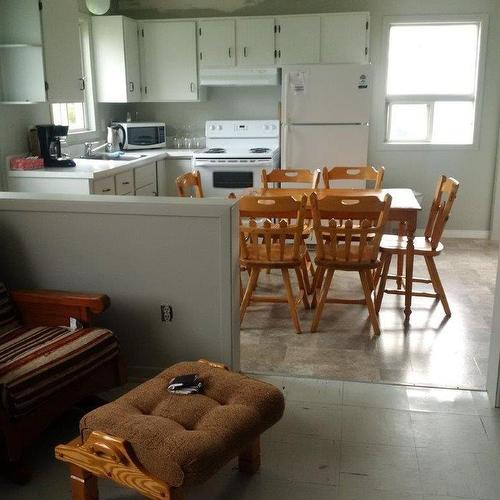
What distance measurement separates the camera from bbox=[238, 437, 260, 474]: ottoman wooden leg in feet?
6.90

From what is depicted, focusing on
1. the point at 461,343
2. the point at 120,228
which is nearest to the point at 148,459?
the point at 120,228

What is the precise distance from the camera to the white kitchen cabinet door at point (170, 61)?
5.73 metres

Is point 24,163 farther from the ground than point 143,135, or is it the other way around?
point 143,135

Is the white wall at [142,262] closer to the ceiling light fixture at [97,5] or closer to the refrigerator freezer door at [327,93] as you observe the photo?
the refrigerator freezer door at [327,93]

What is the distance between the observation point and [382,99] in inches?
228

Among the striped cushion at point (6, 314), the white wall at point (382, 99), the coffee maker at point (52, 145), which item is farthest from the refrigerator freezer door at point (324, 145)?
the striped cushion at point (6, 314)

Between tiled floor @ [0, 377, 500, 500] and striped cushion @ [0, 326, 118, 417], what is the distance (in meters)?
0.33

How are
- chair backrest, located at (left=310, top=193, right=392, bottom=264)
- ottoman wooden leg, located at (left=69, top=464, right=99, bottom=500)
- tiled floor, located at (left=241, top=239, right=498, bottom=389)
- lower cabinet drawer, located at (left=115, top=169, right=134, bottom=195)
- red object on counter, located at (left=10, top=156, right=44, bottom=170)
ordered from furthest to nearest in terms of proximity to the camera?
lower cabinet drawer, located at (left=115, top=169, right=134, bottom=195) → red object on counter, located at (left=10, top=156, right=44, bottom=170) → chair backrest, located at (left=310, top=193, right=392, bottom=264) → tiled floor, located at (left=241, top=239, right=498, bottom=389) → ottoman wooden leg, located at (left=69, top=464, right=99, bottom=500)

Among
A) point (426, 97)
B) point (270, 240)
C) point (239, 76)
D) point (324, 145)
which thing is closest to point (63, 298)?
point (270, 240)

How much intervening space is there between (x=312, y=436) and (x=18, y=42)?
10.6ft

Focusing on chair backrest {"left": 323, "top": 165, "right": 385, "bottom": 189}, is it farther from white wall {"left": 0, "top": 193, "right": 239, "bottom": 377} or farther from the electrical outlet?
the electrical outlet

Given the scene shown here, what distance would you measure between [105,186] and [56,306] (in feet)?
5.99

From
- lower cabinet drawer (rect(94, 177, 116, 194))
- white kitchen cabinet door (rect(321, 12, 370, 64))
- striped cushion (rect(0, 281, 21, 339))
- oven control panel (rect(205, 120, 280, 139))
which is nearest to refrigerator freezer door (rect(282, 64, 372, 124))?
white kitchen cabinet door (rect(321, 12, 370, 64))

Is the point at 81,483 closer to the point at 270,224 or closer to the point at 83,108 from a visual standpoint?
the point at 270,224
